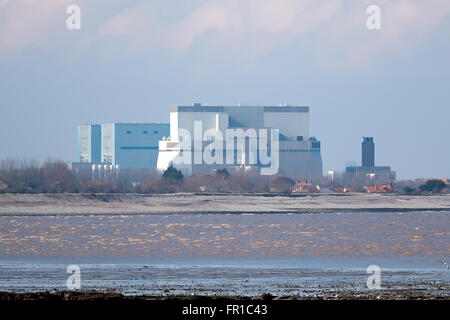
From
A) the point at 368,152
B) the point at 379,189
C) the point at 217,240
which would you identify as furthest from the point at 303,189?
the point at 217,240

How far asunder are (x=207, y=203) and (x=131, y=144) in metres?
68.6

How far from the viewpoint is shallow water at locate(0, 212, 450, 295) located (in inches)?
1061

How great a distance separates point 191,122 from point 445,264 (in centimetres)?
12222

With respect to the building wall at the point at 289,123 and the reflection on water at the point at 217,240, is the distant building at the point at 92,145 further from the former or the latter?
the reflection on water at the point at 217,240

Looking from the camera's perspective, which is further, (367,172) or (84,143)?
(84,143)

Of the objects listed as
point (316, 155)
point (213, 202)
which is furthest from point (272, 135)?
point (213, 202)

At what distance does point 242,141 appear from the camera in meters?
151

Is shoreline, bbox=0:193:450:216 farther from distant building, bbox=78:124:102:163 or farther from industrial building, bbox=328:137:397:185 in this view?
distant building, bbox=78:124:102:163

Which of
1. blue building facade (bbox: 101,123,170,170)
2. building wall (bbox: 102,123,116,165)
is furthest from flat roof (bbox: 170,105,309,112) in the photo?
building wall (bbox: 102,123,116,165)

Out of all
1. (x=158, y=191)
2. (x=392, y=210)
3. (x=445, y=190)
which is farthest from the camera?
(x=445, y=190)

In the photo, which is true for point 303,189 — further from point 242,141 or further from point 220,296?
point 220,296

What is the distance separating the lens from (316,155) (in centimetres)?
15488

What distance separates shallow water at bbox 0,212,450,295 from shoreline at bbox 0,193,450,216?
23.7m

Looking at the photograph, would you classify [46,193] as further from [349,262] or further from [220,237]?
[349,262]
